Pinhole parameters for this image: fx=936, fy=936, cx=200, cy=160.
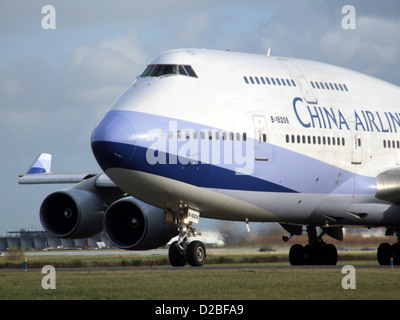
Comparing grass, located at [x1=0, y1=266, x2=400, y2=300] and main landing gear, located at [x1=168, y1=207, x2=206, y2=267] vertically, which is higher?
main landing gear, located at [x1=168, y1=207, x2=206, y2=267]

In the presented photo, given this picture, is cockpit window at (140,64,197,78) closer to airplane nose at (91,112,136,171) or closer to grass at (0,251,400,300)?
airplane nose at (91,112,136,171)

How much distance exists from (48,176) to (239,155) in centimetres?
1394

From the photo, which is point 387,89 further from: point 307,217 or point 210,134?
point 210,134

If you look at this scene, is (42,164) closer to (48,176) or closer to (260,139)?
(48,176)

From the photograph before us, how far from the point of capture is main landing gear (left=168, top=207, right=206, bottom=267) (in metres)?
25.2

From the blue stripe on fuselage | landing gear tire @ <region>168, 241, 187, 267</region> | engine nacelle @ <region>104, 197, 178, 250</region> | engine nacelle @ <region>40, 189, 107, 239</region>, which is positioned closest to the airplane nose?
the blue stripe on fuselage

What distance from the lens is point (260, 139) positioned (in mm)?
25766

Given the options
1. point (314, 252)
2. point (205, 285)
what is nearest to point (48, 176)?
point (314, 252)

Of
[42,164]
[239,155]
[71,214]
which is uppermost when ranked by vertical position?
[42,164]

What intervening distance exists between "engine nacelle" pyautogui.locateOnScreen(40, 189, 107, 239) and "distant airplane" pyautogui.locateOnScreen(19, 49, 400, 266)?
0.04 meters

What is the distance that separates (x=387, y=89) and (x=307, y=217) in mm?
6483

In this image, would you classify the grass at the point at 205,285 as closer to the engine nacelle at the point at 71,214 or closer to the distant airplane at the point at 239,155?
the distant airplane at the point at 239,155

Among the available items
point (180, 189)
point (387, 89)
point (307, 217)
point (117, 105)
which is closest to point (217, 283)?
point (180, 189)

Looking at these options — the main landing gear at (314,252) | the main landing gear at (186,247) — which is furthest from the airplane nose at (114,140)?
the main landing gear at (314,252)
